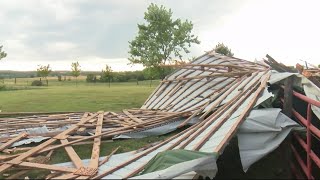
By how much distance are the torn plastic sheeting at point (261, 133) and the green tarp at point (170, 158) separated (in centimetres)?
124

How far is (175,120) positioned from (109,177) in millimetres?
4838

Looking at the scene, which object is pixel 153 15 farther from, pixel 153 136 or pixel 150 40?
pixel 153 136

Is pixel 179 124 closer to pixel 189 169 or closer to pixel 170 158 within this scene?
pixel 170 158

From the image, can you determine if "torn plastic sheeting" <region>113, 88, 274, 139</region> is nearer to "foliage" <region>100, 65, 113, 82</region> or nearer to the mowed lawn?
the mowed lawn

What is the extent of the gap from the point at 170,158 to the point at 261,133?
2.01m

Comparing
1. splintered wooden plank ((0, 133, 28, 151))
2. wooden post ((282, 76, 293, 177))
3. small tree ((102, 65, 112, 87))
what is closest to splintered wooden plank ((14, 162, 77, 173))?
splintered wooden plank ((0, 133, 28, 151))

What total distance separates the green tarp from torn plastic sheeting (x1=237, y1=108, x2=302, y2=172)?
124cm

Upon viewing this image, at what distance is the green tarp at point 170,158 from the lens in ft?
14.8

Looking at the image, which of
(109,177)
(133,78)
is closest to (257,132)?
(109,177)

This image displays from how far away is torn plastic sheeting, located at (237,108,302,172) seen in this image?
219 inches

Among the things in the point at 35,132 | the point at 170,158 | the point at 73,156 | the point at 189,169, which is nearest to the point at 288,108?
the point at 170,158

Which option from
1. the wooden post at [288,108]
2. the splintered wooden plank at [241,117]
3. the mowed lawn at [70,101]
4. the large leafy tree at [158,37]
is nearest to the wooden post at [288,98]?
the wooden post at [288,108]

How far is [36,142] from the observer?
26.1ft

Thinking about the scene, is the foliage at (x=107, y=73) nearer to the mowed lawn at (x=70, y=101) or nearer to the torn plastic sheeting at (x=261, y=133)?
the mowed lawn at (x=70, y=101)
